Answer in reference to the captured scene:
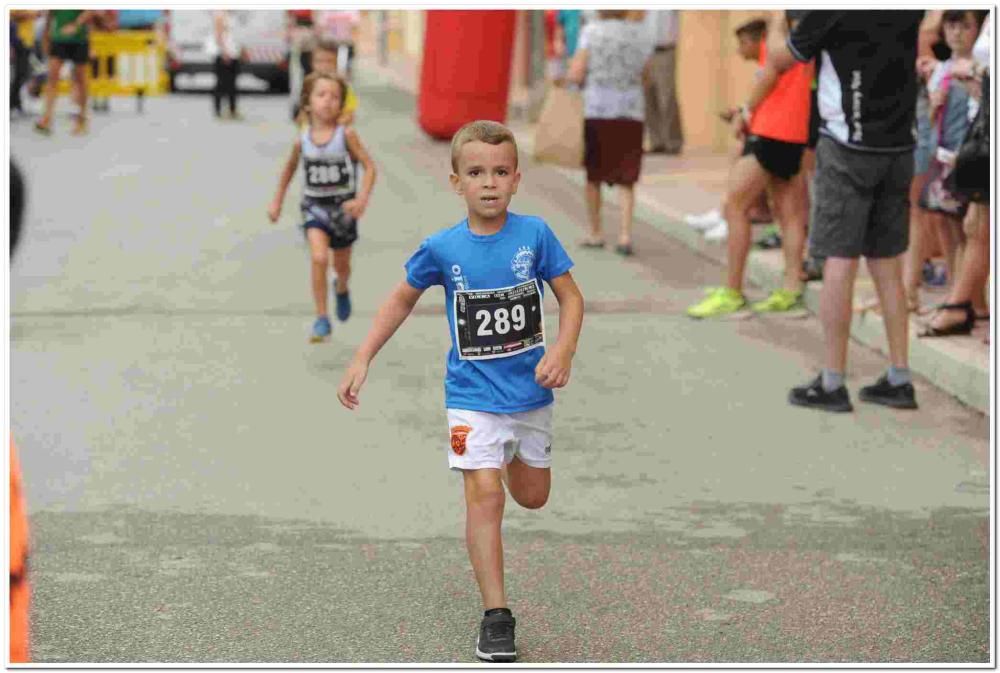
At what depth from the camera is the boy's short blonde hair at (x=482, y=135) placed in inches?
184

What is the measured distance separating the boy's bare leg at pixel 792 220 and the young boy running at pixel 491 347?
17.1 ft

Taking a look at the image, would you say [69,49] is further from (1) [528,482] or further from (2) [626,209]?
(1) [528,482]

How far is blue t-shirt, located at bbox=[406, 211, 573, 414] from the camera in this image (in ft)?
15.7

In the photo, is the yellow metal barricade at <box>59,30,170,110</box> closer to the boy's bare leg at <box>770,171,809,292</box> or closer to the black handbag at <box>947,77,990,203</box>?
the boy's bare leg at <box>770,171,809,292</box>

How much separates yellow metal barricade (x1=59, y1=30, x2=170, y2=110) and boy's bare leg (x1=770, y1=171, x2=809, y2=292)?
1879 centimetres

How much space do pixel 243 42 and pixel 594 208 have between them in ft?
65.6

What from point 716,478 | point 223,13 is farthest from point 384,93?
point 716,478

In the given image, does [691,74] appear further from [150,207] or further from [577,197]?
[150,207]

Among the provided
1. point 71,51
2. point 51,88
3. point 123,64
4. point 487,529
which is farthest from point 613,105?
point 123,64

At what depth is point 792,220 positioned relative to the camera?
1020 cm

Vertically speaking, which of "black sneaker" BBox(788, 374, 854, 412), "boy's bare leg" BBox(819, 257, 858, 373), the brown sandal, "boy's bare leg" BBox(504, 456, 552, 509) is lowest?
"black sneaker" BBox(788, 374, 854, 412)

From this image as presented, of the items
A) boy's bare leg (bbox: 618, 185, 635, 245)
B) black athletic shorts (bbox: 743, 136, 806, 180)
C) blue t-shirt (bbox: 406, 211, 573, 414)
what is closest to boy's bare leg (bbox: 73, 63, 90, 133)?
boy's bare leg (bbox: 618, 185, 635, 245)

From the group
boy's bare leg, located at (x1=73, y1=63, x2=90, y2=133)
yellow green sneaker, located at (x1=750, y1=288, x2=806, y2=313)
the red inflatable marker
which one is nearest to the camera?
yellow green sneaker, located at (x1=750, y1=288, x2=806, y2=313)
